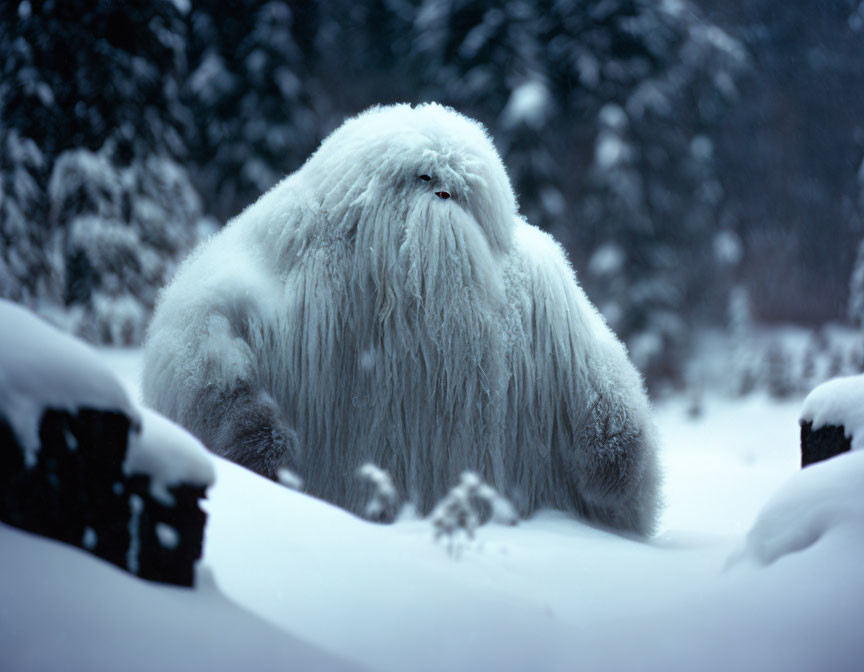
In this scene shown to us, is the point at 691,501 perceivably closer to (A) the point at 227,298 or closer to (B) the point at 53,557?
(A) the point at 227,298

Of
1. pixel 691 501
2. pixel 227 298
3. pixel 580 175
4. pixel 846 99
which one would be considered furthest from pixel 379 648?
pixel 580 175

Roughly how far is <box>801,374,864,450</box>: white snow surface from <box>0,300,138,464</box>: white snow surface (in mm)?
1218

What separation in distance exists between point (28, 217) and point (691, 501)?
243 cm

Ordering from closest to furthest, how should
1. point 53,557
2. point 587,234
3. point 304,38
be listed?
1. point 53,557
2. point 304,38
3. point 587,234

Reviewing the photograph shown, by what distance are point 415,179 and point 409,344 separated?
0.40 m

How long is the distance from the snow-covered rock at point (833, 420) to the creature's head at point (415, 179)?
77cm

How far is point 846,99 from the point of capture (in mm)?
3385

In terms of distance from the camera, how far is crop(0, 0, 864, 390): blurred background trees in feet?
7.32

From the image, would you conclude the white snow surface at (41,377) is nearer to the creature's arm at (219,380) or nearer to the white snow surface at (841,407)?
the creature's arm at (219,380)

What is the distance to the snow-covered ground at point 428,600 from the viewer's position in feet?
2.50

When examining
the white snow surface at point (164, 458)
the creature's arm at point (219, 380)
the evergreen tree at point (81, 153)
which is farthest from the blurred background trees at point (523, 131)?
the white snow surface at point (164, 458)

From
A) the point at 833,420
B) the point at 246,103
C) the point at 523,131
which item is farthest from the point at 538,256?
the point at 523,131

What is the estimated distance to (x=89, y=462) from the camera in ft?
2.69

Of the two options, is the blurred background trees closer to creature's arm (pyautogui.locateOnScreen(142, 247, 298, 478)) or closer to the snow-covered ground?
creature's arm (pyautogui.locateOnScreen(142, 247, 298, 478))
